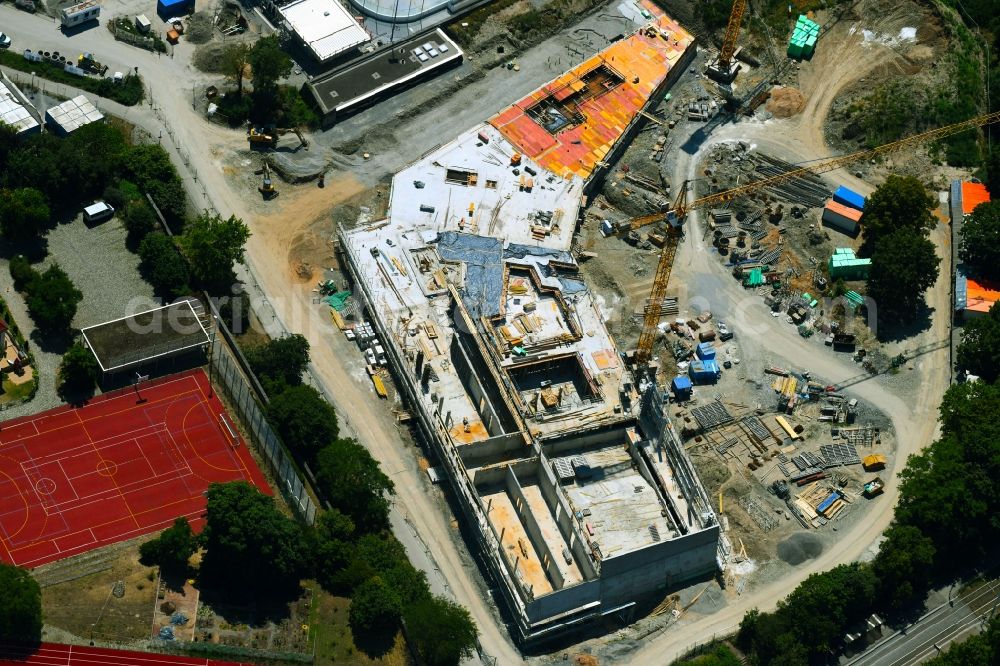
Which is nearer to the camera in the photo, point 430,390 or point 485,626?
point 485,626

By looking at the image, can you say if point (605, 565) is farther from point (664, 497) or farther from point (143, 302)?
point (143, 302)

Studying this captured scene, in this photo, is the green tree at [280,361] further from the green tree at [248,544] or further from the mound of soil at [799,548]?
the mound of soil at [799,548]

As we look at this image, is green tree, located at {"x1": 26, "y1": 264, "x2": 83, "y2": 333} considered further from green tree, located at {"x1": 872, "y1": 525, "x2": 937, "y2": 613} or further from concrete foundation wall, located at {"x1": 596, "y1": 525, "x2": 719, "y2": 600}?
green tree, located at {"x1": 872, "y1": 525, "x2": 937, "y2": 613}

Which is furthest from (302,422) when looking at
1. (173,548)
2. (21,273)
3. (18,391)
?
A: (21,273)

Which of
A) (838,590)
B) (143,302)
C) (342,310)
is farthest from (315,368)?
(838,590)

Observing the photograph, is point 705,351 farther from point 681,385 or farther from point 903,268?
point 903,268

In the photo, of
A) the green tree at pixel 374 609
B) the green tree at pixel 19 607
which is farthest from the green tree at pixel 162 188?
the green tree at pixel 374 609
